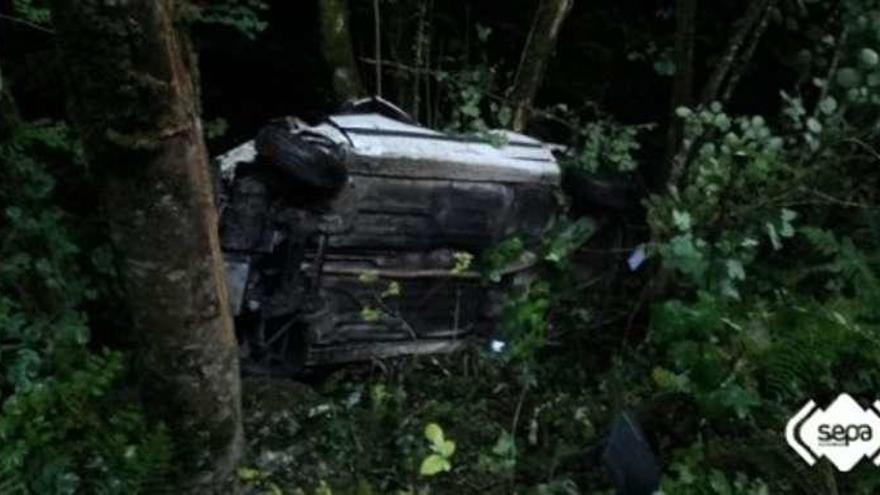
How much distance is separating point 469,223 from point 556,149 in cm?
100

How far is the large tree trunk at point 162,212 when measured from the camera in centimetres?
249

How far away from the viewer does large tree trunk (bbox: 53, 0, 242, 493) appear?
249 centimetres

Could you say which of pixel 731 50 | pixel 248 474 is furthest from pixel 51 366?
pixel 731 50

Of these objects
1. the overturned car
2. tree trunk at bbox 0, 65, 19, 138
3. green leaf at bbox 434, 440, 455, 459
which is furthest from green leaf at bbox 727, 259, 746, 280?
tree trunk at bbox 0, 65, 19, 138

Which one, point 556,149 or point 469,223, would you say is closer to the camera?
point 469,223

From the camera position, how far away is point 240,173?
436 cm

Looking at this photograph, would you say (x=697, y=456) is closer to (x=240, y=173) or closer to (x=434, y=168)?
(x=434, y=168)

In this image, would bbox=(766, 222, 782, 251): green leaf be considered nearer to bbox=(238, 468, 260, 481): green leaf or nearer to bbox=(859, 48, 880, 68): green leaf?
bbox=(859, 48, 880, 68): green leaf

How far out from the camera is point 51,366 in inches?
140

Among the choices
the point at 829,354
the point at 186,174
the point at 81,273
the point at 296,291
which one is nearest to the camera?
the point at 186,174

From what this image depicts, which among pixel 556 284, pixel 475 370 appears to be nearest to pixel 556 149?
pixel 556 284

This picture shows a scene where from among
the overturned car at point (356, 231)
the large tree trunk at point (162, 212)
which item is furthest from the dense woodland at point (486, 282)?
the overturned car at point (356, 231)

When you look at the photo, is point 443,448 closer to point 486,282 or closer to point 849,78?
point 486,282
